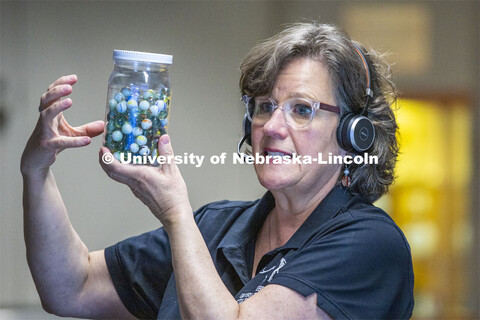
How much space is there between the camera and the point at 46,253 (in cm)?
155

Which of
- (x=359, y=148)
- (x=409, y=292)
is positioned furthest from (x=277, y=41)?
(x=409, y=292)

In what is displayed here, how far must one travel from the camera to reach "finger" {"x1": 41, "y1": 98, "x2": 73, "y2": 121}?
51.8 inches

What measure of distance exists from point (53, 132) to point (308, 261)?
2.17 feet

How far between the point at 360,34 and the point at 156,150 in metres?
2.94

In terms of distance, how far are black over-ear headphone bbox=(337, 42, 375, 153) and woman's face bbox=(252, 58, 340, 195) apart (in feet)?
0.09

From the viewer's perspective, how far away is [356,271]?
1268 mm

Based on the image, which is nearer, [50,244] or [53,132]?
[53,132]

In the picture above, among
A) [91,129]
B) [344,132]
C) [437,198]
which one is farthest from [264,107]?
[437,198]

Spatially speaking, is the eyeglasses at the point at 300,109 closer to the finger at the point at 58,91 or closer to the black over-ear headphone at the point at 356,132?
the black over-ear headphone at the point at 356,132

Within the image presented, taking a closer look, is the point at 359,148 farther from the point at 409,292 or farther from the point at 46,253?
the point at 46,253

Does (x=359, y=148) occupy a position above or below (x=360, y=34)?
below

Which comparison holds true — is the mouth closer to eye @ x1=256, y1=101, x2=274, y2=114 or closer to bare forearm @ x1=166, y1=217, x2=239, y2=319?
eye @ x1=256, y1=101, x2=274, y2=114

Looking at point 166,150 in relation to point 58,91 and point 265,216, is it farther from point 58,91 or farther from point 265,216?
point 265,216

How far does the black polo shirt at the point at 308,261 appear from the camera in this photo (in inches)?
49.2
